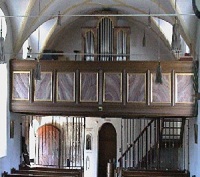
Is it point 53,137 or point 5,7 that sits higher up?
point 5,7

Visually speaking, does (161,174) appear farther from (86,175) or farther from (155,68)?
(86,175)

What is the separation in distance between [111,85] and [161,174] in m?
3.54

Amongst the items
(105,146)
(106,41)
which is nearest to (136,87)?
(106,41)

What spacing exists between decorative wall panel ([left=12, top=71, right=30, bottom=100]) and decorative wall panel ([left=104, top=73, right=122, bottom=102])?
2654 mm

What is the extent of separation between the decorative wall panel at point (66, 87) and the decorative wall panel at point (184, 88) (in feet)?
11.3

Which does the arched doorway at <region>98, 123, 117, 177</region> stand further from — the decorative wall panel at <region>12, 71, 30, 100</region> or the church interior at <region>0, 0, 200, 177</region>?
the decorative wall panel at <region>12, 71, 30, 100</region>

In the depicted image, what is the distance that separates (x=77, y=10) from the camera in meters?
18.6

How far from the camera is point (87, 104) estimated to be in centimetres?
Result: 1445

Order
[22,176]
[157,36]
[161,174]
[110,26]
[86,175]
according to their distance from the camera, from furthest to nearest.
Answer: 1. [86,175]
2. [157,36]
3. [110,26]
4. [161,174]
5. [22,176]

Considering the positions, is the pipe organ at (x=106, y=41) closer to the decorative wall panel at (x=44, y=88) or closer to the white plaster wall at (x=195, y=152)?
the decorative wall panel at (x=44, y=88)

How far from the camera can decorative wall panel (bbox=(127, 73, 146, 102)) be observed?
14258mm

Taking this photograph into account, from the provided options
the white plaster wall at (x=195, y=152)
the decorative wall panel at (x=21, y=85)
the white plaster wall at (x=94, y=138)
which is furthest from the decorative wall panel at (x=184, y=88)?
the white plaster wall at (x=94, y=138)

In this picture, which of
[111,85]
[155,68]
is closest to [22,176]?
[111,85]

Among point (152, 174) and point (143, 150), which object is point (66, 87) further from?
point (143, 150)
